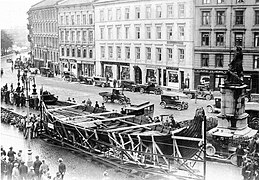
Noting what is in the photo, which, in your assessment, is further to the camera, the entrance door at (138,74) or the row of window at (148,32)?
the entrance door at (138,74)

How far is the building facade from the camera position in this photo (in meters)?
23.2

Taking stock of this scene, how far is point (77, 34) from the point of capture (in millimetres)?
30219

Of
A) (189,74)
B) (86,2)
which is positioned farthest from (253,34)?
(86,2)

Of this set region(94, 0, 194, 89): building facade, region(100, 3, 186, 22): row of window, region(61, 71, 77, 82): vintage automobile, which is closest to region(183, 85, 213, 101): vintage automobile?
region(94, 0, 194, 89): building facade

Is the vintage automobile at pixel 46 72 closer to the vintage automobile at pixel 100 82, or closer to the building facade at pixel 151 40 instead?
the vintage automobile at pixel 100 82

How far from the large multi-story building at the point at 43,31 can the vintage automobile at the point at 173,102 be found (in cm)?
1059

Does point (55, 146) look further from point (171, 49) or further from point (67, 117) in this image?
point (171, 49)

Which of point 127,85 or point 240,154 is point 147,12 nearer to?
point 127,85

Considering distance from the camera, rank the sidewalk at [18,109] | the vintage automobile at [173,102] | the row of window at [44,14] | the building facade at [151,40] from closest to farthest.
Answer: the vintage automobile at [173,102], the sidewalk at [18,109], the building facade at [151,40], the row of window at [44,14]

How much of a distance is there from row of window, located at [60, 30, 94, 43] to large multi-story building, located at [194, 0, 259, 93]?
906 cm

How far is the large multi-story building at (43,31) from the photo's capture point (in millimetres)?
27188

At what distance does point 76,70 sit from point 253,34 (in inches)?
545

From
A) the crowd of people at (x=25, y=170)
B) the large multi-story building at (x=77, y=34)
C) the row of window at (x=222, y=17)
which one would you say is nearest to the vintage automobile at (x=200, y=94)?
the row of window at (x=222, y=17)

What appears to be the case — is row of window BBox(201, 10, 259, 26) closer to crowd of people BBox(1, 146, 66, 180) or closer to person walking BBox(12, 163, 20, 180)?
crowd of people BBox(1, 146, 66, 180)
